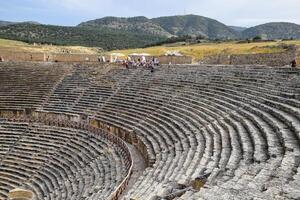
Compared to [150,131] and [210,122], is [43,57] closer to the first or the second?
[150,131]

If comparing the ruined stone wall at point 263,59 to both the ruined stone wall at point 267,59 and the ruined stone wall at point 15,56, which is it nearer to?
the ruined stone wall at point 267,59

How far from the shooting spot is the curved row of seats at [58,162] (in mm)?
17188

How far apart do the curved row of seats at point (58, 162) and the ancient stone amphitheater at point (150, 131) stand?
69 mm

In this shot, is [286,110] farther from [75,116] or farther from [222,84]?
[75,116]

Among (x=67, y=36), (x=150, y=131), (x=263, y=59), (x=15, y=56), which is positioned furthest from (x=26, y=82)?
(x=67, y=36)

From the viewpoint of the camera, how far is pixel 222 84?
22.3 meters

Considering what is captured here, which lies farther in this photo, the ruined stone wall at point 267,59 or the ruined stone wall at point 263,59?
the ruined stone wall at point 263,59

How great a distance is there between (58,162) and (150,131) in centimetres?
488

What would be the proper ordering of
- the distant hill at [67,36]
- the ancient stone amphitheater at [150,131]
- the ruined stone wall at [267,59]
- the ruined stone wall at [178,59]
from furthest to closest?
the distant hill at [67,36] → the ruined stone wall at [178,59] → the ruined stone wall at [267,59] → the ancient stone amphitheater at [150,131]

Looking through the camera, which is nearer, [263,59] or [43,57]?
[263,59]

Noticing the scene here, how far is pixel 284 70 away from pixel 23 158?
45.1 feet

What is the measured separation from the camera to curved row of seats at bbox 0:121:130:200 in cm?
1719

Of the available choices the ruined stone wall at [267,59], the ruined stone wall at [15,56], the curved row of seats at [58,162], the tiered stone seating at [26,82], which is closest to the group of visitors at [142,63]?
the tiered stone seating at [26,82]

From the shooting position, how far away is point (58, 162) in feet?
70.7
